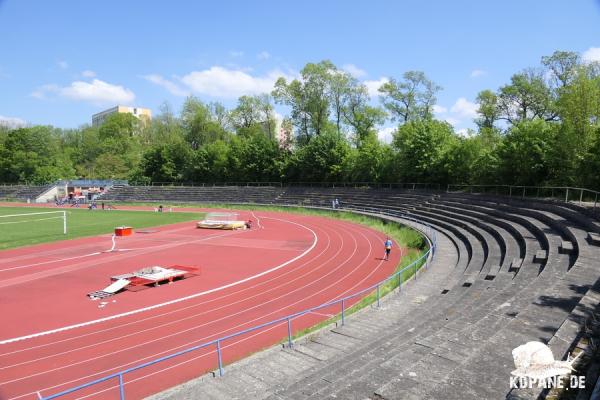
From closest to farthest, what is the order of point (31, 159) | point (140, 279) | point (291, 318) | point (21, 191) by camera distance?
1. point (291, 318)
2. point (140, 279)
3. point (21, 191)
4. point (31, 159)

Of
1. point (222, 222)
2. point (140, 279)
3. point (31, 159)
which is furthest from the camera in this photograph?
point (31, 159)

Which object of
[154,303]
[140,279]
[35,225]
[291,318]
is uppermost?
[291,318]

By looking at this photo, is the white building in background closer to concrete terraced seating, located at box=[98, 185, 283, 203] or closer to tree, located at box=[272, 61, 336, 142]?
concrete terraced seating, located at box=[98, 185, 283, 203]

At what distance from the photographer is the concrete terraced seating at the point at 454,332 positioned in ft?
21.3

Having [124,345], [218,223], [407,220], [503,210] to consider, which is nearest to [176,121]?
[218,223]

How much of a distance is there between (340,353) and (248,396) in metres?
2.84

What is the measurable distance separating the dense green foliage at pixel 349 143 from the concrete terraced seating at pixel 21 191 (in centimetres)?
580

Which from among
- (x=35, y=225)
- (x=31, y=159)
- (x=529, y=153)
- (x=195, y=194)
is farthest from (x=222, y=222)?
(x=31, y=159)

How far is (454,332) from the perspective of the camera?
870cm

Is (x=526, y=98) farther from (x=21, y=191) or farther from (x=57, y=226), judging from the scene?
(x=21, y=191)

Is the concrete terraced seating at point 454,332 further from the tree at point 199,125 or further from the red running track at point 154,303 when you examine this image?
the tree at point 199,125

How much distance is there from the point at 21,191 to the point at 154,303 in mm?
82496

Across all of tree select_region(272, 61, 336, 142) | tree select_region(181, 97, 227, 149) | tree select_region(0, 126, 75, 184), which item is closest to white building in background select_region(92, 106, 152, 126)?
tree select_region(0, 126, 75, 184)

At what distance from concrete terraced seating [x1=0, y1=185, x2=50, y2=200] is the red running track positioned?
2311 inches
